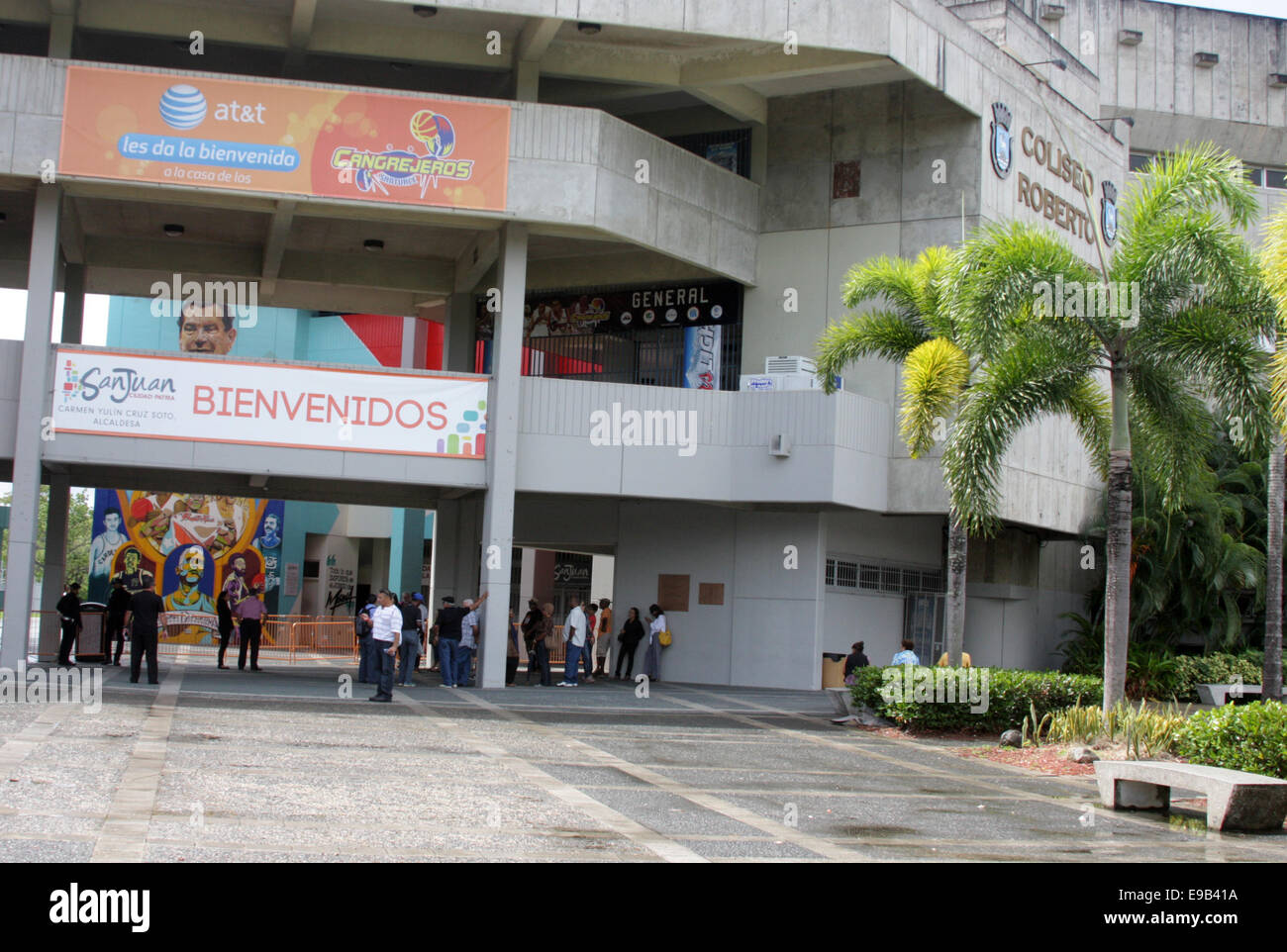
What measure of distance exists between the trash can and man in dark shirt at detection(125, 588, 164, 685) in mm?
12480

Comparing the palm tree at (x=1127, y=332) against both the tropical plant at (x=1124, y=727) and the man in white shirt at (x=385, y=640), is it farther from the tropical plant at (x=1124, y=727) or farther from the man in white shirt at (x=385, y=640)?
the man in white shirt at (x=385, y=640)

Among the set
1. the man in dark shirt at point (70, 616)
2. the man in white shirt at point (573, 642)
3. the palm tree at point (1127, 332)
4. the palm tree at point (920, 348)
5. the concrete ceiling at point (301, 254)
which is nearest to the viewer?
the palm tree at point (1127, 332)

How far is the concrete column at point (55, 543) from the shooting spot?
27703 mm

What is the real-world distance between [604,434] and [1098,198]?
1467 centimetres

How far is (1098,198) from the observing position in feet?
107

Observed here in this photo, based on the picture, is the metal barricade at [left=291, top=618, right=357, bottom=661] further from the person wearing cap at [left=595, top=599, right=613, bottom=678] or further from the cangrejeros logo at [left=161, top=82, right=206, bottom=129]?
the cangrejeros logo at [left=161, top=82, right=206, bottom=129]

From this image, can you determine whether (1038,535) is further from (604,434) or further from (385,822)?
(385,822)

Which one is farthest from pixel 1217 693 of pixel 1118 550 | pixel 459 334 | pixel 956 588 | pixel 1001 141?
pixel 459 334

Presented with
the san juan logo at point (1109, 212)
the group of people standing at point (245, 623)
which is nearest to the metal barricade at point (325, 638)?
the group of people standing at point (245, 623)

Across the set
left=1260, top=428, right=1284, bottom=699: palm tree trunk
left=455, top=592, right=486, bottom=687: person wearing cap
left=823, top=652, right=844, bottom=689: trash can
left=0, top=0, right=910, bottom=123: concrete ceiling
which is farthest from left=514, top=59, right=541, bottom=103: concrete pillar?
left=1260, top=428, right=1284, bottom=699: palm tree trunk

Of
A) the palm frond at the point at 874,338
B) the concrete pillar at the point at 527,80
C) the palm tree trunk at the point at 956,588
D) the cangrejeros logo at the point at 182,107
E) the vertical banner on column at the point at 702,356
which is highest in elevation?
the concrete pillar at the point at 527,80

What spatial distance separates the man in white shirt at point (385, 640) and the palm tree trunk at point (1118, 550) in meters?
9.66
